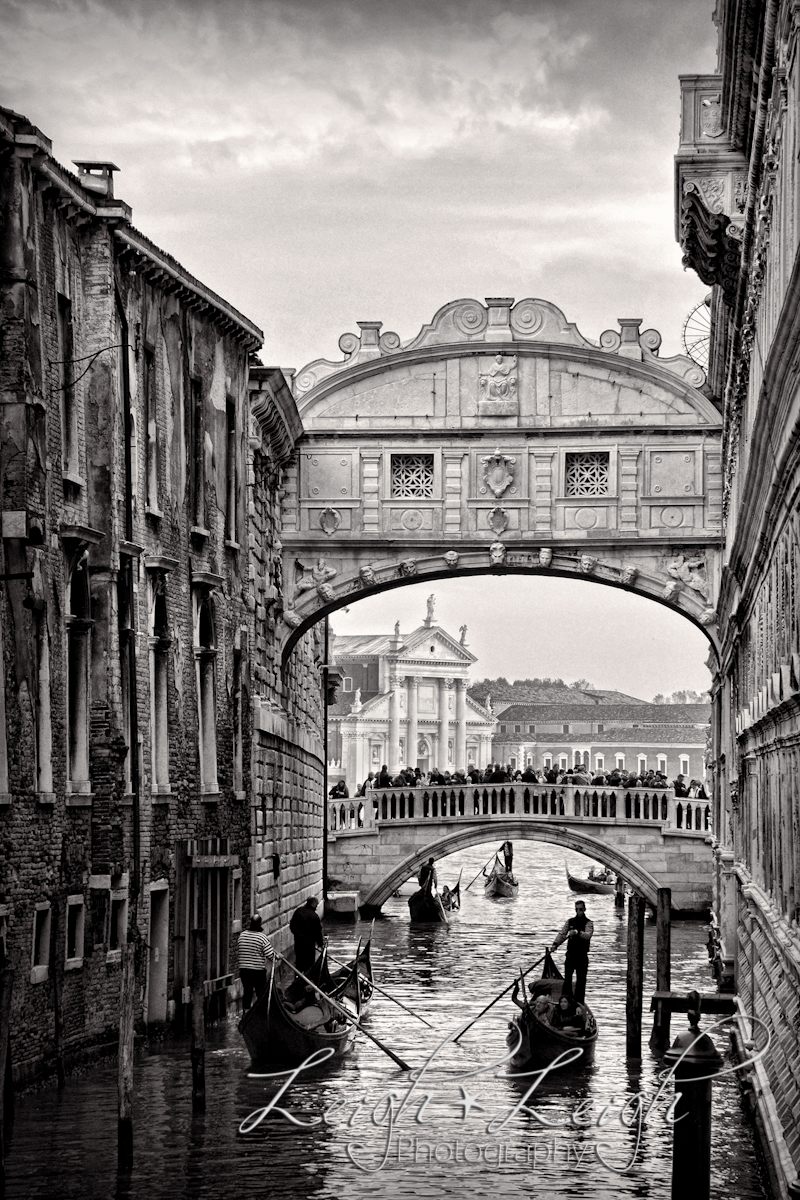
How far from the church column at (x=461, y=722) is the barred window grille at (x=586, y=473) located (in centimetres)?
7855

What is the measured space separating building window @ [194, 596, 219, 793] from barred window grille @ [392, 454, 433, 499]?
5.69m

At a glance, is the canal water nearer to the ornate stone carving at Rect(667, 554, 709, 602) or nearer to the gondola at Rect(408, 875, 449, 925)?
the ornate stone carving at Rect(667, 554, 709, 602)

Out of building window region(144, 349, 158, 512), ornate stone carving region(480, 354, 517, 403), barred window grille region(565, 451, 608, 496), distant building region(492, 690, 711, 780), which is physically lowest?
distant building region(492, 690, 711, 780)

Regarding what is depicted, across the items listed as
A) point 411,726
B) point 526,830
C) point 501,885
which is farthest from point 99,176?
point 411,726

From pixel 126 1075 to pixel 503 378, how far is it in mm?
13827

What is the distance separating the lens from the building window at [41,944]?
14.2 meters

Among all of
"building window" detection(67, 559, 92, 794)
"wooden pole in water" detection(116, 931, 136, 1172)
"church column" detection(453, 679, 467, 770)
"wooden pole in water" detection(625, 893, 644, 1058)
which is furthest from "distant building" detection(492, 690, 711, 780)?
"wooden pole in water" detection(116, 931, 136, 1172)

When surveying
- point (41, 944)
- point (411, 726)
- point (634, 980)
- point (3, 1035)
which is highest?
point (411, 726)

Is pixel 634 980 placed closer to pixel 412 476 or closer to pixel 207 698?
pixel 207 698

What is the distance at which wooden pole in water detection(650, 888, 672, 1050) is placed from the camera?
18250 millimetres

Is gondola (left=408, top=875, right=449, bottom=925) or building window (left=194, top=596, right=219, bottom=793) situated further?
gondola (left=408, top=875, right=449, bottom=925)

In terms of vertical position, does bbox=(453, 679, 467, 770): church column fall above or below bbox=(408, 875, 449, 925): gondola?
above

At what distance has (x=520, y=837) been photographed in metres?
35.8

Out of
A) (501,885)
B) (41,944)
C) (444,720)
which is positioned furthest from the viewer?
(444,720)
